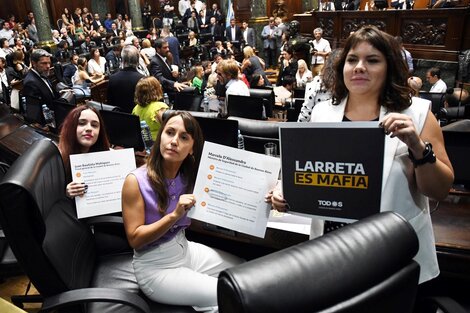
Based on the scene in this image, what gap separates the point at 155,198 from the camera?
69.2 inches

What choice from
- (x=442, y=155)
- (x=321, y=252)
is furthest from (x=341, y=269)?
(x=442, y=155)

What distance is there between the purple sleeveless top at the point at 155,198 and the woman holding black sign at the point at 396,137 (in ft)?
1.67

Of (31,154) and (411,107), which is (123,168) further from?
(411,107)

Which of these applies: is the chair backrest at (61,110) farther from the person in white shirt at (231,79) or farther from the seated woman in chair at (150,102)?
the person in white shirt at (231,79)

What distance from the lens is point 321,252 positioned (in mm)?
803

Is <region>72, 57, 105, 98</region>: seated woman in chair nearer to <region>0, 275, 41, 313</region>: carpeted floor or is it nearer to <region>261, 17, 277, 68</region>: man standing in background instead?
<region>0, 275, 41, 313</region>: carpeted floor

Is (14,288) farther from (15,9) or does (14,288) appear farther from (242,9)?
(15,9)

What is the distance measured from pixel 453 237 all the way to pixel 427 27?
24.3 feet

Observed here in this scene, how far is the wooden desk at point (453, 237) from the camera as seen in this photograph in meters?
1.68

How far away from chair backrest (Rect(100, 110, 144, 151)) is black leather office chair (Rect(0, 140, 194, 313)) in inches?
44.4

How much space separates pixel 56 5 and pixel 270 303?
58.2ft

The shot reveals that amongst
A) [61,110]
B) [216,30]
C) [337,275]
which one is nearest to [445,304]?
[337,275]

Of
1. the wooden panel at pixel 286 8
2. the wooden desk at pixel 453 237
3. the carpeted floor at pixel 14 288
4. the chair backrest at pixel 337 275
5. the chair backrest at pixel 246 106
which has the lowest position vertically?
the carpeted floor at pixel 14 288

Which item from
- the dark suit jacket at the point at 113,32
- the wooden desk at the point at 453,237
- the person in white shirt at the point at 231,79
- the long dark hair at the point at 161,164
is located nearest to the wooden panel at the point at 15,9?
the dark suit jacket at the point at 113,32
